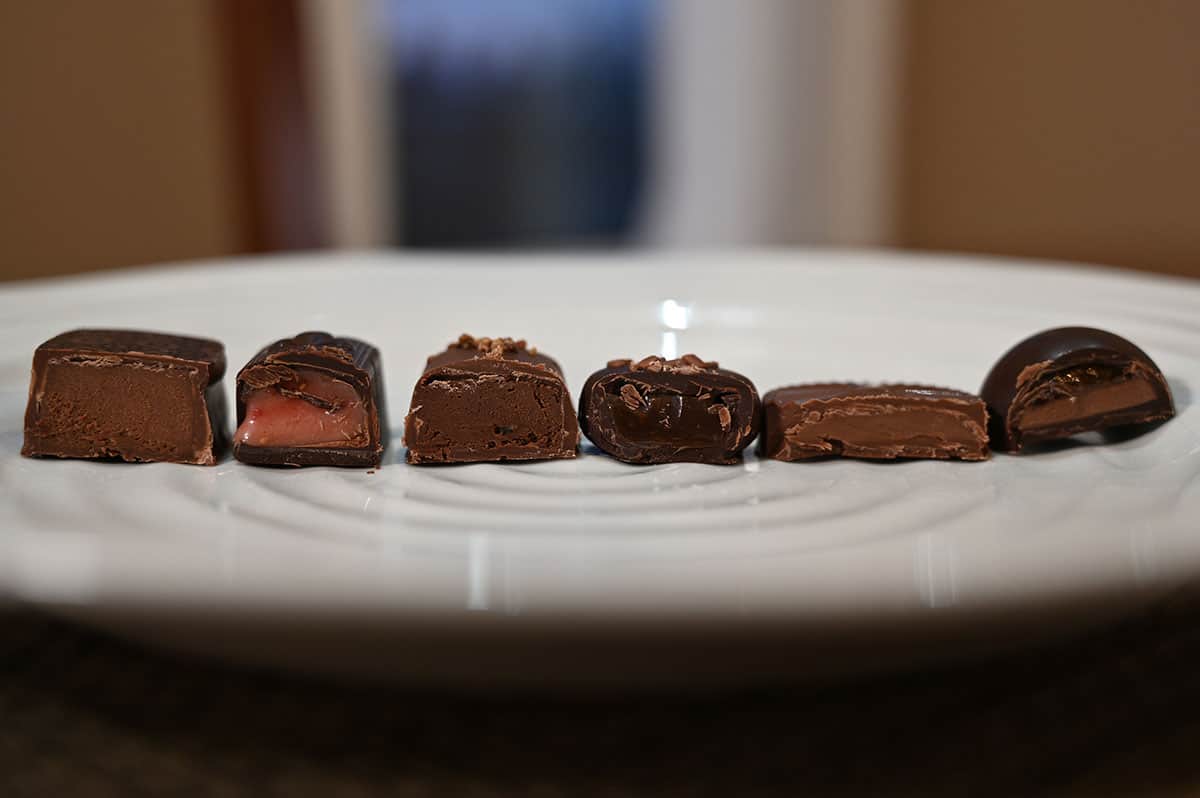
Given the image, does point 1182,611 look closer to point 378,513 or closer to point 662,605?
point 662,605

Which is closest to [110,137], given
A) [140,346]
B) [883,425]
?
[140,346]

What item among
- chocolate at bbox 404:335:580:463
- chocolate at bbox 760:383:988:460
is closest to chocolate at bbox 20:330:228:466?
chocolate at bbox 404:335:580:463

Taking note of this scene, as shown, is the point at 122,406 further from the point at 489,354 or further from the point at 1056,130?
the point at 1056,130

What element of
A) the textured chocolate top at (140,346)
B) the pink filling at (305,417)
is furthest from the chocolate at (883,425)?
the textured chocolate top at (140,346)

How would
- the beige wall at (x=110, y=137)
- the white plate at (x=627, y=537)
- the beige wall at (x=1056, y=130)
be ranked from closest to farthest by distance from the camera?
the white plate at (x=627, y=537)
the beige wall at (x=1056, y=130)
the beige wall at (x=110, y=137)

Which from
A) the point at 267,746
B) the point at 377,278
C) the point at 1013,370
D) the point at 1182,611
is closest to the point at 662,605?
the point at 267,746

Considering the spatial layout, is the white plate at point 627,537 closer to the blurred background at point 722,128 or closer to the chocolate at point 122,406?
the chocolate at point 122,406

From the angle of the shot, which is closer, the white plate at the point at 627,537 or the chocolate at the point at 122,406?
the white plate at the point at 627,537
